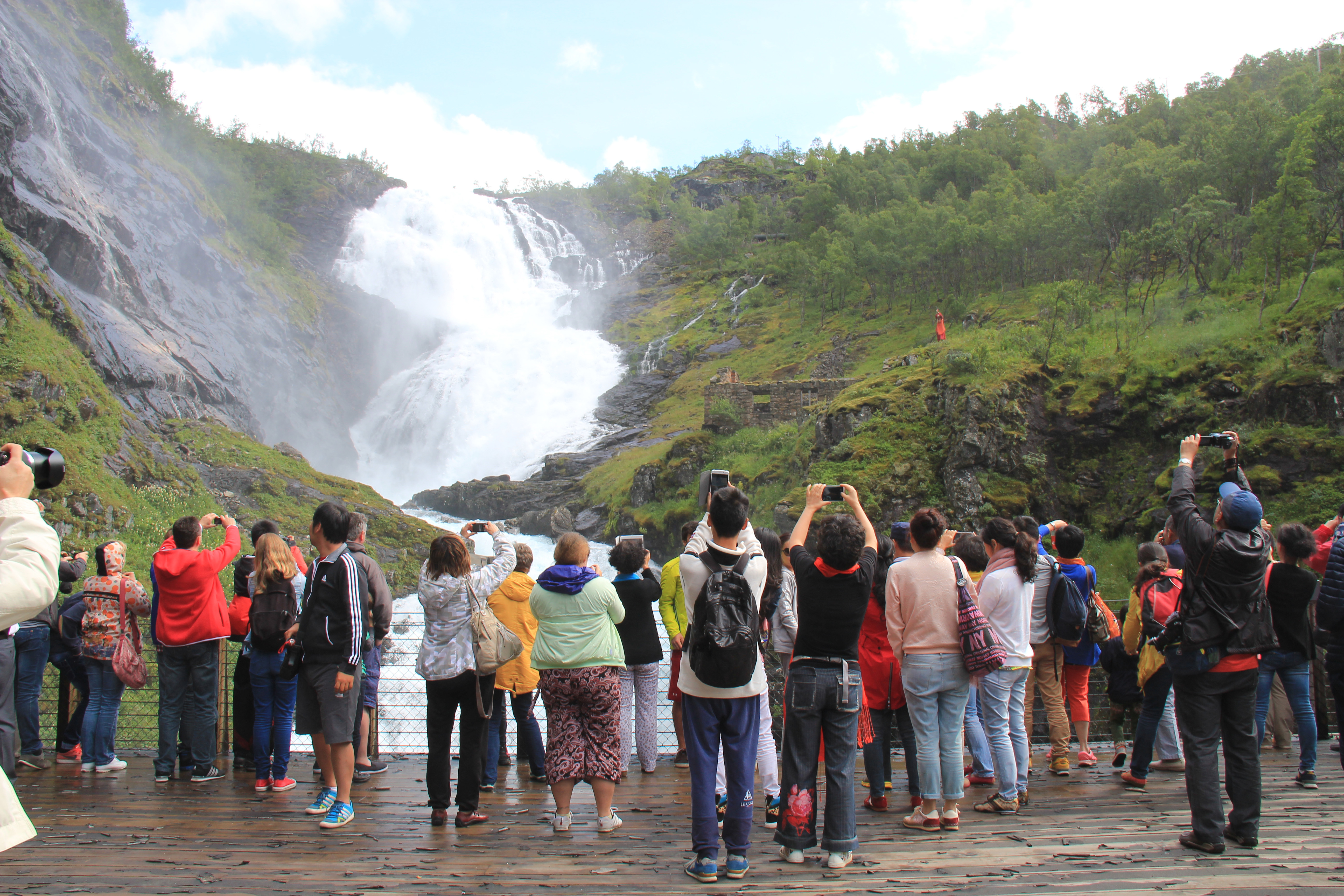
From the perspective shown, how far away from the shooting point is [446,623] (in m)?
5.30

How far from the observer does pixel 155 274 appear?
116 ft

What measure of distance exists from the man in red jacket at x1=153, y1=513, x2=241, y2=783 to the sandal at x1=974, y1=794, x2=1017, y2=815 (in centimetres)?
575

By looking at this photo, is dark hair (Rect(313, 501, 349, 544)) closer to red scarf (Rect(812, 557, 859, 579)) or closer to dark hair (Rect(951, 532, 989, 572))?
red scarf (Rect(812, 557, 859, 579))

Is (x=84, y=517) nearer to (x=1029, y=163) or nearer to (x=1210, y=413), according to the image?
(x=1210, y=413)

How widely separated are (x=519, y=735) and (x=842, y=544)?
12.8 feet

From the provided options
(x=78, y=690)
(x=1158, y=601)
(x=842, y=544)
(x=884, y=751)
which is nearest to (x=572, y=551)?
(x=842, y=544)

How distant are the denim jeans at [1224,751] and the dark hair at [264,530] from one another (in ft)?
20.4

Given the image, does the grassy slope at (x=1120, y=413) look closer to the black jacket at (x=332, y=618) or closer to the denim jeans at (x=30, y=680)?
the black jacket at (x=332, y=618)

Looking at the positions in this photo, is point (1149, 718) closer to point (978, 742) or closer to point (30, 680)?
point (978, 742)

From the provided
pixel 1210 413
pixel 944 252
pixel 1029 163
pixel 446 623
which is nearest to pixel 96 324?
pixel 446 623

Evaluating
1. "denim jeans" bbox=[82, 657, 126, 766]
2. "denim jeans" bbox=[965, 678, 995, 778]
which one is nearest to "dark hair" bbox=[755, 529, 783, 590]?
"denim jeans" bbox=[965, 678, 995, 778]

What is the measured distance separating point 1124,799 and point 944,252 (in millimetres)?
38520

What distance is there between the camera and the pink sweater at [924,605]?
4.87 m

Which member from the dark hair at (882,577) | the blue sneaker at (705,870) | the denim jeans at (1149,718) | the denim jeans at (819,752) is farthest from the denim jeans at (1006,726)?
the blue sneaker at (705,870)
